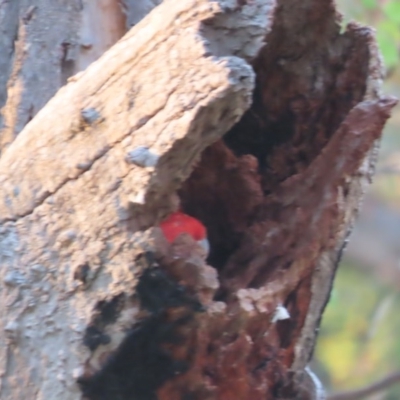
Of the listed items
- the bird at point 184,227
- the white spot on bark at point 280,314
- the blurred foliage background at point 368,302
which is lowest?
the white spot on bark at point 280,314

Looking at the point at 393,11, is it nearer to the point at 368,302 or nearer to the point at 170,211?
the point at 170,211

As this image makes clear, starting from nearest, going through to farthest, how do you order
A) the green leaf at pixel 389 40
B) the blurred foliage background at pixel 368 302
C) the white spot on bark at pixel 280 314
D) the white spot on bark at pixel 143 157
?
the white spot on bark at pixel 143 157 < the white spot on bark at pixel 280 314 < the green leaf at pixel 389 40 < the blurred foliage background at pixel 368 302

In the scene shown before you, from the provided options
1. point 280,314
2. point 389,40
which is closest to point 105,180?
point 280,314

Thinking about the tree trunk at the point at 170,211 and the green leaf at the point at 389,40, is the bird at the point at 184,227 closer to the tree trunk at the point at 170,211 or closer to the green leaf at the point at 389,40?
the tree trunk at the point at 170,211

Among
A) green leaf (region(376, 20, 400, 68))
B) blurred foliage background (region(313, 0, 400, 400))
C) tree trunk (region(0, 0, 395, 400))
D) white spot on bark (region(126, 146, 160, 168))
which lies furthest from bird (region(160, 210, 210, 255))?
blurred foliage background (region(313, 0, 400, 400))

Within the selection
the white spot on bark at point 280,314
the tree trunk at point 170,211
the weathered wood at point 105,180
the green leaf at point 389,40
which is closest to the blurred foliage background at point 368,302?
the green leaf at point 389,40

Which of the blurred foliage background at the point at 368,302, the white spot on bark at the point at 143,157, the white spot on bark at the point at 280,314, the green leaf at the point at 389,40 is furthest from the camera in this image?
the blurred foliage background at the point at 368,302

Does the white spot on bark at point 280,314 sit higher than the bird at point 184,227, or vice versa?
A: the bird at point 184,227

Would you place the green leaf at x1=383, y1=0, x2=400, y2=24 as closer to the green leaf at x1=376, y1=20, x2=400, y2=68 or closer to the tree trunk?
the green leaf at x1=376, y1=20, x2=400, y2=68
